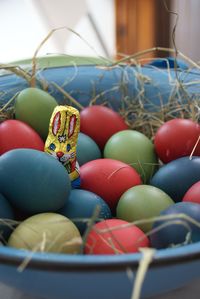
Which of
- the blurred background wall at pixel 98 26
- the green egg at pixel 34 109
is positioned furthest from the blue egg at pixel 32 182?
the blurred background wall at pixel 98 26

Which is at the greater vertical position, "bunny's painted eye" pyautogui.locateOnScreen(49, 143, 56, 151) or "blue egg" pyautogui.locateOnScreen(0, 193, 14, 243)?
"bunny's painted eye" pyautogui.locateOnScreen(49, 143, 56, 151)

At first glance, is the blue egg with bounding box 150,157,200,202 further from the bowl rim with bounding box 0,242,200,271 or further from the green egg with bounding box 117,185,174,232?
the bowl rim with bounding box 0,242,200,271

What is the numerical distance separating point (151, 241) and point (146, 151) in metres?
0.27

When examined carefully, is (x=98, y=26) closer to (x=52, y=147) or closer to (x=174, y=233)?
(x=52, y=147)

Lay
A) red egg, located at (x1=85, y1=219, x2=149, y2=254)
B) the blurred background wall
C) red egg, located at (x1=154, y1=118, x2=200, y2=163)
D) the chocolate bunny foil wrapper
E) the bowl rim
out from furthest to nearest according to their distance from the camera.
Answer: the blurred background wall, red egg, located at (x1=154, y1=118, x2=200, y2=163), the chocolate bunny foil wrapper, red egg, located at (x1=85, y1=219, x2=149, y2=254), the bowl rim

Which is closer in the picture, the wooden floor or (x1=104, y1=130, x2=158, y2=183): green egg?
the wooden floor

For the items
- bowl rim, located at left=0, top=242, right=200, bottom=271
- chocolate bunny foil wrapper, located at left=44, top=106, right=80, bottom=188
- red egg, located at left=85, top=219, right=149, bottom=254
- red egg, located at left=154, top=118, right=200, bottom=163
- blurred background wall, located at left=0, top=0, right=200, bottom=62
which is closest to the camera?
bowl rim, located at left=0, top=242, right=200, bottom=271

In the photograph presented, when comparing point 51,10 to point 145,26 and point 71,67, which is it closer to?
point 145,26

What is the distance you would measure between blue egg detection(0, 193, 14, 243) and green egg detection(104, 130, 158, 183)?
237 mm

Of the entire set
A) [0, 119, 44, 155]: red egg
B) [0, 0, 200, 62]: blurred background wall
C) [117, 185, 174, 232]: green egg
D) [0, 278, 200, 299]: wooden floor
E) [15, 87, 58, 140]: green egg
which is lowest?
[0, 278, 200, 299]: wooden floor

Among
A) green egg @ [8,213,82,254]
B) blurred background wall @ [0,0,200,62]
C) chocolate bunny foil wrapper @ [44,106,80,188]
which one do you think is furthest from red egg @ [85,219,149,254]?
blurred background wall @ [0,0,200,62]

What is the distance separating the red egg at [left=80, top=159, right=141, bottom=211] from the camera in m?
0.63

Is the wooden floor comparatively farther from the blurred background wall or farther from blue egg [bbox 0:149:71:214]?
the blurred background wall

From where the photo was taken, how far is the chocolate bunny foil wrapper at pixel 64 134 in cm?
60
